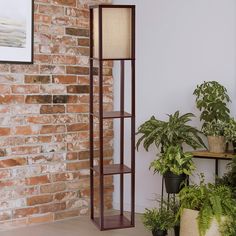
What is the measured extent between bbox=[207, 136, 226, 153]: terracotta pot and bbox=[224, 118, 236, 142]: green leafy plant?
46 millimetres

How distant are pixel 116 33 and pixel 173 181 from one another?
1.17 m

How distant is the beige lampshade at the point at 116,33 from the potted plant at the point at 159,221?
3.85ft

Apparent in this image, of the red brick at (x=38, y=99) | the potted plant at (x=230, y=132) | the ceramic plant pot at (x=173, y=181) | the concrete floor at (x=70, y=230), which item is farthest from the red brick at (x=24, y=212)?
the potted plant at (x=230, y=132)

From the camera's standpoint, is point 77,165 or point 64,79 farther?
point 77,165

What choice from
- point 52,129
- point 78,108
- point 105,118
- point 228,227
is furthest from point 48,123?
point 228,227

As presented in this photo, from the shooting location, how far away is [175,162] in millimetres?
3902

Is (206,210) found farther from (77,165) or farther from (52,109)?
(52,109)

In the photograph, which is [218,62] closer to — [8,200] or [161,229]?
[161,229]

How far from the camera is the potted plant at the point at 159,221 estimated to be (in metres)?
3.73

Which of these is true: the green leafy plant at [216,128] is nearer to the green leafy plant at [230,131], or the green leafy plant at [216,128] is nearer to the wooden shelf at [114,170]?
the green leafy plant at [230,131]

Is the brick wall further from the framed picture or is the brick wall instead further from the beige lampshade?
the beige lampshade

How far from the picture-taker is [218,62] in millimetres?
4199

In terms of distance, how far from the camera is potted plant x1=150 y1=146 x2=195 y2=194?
389 centimetres

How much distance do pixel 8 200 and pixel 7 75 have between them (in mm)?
977
